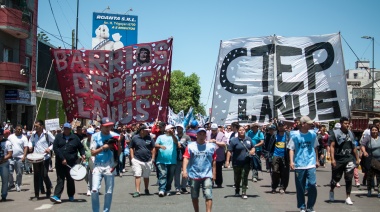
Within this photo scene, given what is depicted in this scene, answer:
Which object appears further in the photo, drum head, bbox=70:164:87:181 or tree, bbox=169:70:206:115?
tree, bbox=169:70:206:115

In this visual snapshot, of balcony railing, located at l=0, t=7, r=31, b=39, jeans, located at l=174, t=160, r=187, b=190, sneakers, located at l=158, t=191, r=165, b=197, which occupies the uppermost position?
balcony railing, located at l=0, t=7, r=31, b=39

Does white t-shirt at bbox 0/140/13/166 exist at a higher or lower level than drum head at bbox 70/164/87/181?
higher

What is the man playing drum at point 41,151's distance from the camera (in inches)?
459

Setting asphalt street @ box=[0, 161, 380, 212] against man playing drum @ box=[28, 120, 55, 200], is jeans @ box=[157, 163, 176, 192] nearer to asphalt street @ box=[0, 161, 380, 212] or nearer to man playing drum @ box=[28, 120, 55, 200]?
asphalt street @ box=[0, 161, 380, 212]

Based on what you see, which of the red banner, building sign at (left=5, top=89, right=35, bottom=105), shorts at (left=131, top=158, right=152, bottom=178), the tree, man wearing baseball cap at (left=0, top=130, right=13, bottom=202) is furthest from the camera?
the tree

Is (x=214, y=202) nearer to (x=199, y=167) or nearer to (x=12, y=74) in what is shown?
(x=199, y=167)

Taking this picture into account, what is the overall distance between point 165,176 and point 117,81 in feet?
9.88

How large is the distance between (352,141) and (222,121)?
139 inches

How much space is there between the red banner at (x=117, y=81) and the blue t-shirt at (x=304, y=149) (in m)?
5.00

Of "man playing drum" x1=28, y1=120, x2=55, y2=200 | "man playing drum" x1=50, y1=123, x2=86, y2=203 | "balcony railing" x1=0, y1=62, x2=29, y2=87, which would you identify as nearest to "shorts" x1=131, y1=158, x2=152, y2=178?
"man playing drum" x1=50, y1=123, x2=86, y2=203

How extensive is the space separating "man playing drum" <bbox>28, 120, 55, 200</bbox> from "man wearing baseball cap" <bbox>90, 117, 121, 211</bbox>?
3383 millimetres

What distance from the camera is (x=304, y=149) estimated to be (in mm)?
9398

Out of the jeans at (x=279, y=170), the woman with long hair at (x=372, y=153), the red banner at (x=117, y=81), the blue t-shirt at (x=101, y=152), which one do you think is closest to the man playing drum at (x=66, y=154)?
the red banner at (x=117, y=81)

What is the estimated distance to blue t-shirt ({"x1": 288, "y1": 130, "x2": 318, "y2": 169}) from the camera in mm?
9359
